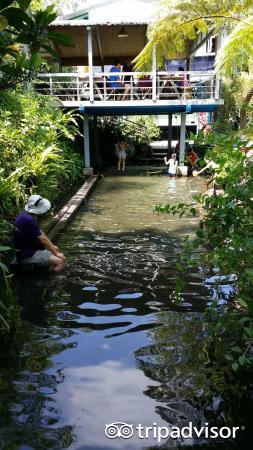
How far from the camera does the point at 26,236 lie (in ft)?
19.8

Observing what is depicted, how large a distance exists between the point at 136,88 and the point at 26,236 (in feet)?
34.6

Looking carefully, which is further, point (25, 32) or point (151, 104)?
point (151, 104)

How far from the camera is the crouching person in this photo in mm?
5949

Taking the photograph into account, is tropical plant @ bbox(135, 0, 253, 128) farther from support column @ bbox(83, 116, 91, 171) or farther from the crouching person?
the crouching person

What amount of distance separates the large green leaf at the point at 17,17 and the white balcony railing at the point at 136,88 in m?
12.7

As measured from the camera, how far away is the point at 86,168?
15891 millimetres

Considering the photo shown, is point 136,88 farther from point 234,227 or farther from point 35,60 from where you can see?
point 35,60

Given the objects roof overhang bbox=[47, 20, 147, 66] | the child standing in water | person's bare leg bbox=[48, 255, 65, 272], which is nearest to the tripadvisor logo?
person's bare leg bbox=[48, 255, 65, 272]

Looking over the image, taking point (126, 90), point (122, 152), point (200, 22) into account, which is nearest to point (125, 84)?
point (126, 90)

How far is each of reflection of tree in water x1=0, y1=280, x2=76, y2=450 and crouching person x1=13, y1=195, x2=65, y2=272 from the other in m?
1.30

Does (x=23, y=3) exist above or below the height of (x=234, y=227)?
above

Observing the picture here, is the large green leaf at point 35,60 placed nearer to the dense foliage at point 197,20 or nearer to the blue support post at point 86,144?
the dense foliage at point 197,20

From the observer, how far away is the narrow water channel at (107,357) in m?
3.04

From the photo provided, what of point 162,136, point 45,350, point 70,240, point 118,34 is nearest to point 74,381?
point 45,350
